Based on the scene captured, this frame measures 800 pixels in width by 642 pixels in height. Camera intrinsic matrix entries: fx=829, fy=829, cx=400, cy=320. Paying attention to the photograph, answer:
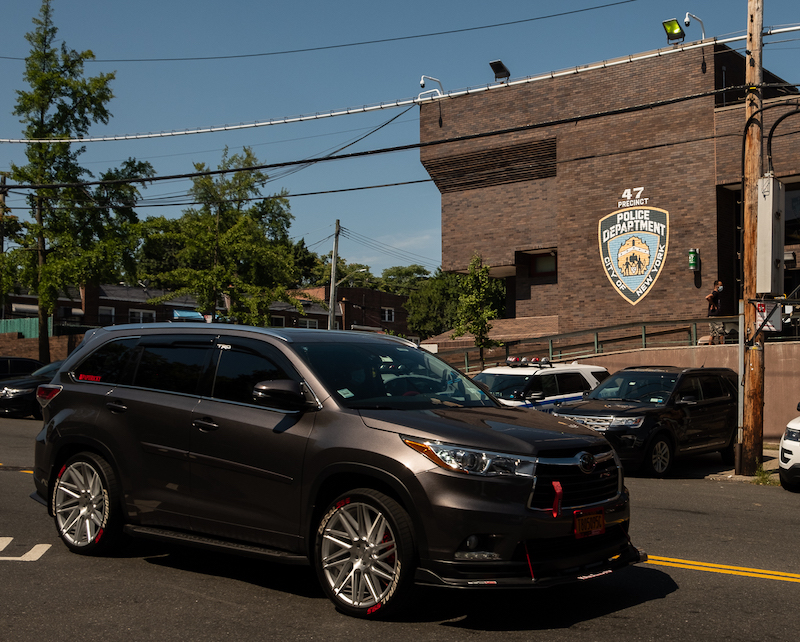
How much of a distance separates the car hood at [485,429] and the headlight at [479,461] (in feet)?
0.13

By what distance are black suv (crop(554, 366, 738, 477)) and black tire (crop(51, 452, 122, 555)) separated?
845cm

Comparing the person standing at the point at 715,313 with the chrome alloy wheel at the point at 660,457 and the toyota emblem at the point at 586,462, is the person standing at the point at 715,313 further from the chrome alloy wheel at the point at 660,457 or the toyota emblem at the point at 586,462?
the toyota emblem at the point at 586,462

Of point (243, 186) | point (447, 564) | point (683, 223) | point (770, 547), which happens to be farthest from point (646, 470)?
point (243, 186)

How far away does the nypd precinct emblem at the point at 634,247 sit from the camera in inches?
1141

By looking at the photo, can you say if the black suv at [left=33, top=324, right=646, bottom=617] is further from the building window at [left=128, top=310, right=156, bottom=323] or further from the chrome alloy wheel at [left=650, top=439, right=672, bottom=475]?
the building window at [left=128, top=310, right=156, bottom=323]

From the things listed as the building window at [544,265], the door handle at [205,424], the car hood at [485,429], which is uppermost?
the building window at [544,265]

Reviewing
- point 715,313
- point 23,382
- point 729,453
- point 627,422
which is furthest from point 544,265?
Answer: point 627,422

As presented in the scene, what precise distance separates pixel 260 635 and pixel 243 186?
54214 millimetres

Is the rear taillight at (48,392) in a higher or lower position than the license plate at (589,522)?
higher

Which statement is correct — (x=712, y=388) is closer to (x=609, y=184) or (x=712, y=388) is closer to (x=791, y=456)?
(x=791, y=456)

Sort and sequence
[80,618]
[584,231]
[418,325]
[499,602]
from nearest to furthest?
[80,618] → [499,602] → [584,231] → [418,325]

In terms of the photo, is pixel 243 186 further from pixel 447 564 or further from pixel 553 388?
pixel 447 564

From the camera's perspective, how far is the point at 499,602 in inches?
214

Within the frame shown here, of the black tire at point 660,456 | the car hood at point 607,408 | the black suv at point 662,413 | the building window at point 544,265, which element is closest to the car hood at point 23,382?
the car hood at point 607,408
